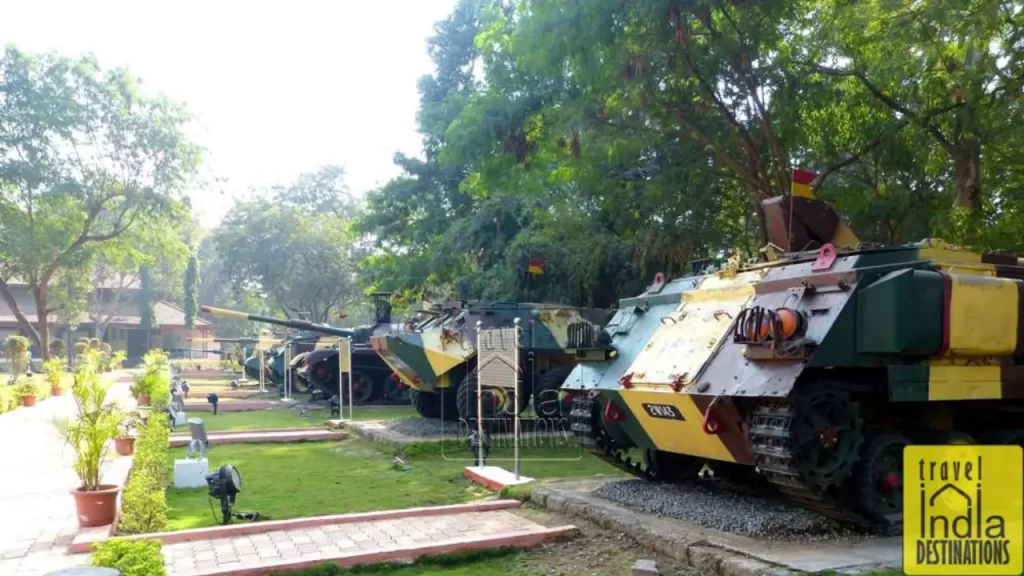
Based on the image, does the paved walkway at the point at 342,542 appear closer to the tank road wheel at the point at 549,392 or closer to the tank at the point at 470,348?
the tank road wheel at the point at 549,392

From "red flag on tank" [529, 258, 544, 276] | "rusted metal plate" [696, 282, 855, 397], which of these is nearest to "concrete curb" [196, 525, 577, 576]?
"rusted metal plate" [696, 282, 855, 397]

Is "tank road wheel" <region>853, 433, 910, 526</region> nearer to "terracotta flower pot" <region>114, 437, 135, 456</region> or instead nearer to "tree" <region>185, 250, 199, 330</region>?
"terracotta flower pot" <region>114, 437, 135, 456</region>

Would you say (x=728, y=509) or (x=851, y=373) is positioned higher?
(x=851, y=373)

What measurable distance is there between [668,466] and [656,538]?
7.09 ft

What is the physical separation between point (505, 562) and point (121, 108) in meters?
28.9

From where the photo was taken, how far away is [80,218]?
30922 millimetres

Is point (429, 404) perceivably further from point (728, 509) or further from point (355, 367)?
point (728, 509)

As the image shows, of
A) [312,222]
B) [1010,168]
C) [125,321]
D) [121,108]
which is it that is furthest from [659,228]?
[125,321]

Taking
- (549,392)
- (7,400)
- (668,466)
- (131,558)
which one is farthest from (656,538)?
(7,400)

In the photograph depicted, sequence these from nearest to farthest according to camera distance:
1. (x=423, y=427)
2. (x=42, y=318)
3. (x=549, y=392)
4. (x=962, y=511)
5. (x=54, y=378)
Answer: (x=962, y=511)
(x=549, y=392)
(x=423, y=427)
(x=54, y=378)
(x=42, y=318)

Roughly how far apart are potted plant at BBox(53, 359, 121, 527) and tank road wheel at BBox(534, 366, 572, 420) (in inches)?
227

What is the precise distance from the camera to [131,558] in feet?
14.4

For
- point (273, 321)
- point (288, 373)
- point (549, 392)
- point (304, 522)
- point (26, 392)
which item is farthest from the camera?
point (288, 373)

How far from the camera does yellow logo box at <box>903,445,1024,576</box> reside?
16.5ft
